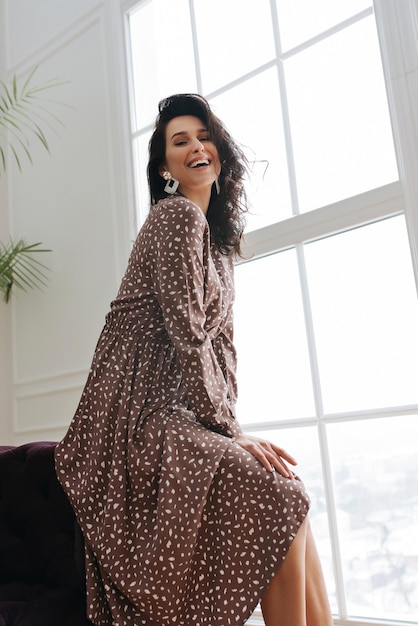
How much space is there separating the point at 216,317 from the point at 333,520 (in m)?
0.80

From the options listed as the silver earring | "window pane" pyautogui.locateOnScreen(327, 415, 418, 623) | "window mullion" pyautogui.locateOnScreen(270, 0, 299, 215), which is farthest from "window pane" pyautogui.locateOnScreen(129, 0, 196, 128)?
"window pane" pyautogui.locateOnScreen(327, 415, 418, 623)

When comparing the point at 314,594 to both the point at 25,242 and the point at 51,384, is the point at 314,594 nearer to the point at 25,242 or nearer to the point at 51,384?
the point at 51,384

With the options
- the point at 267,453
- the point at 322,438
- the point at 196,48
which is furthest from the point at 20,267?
the point at 267,453

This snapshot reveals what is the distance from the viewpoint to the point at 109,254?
2930mm

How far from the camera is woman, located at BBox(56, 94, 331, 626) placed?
1.38 m

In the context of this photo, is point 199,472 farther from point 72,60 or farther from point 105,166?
point 72,60

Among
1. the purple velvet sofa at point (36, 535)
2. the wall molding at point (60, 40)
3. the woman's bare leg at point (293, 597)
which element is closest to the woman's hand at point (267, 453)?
the woman's bare leg at point (293, 597)

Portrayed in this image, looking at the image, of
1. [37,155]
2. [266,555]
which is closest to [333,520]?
[266,555]

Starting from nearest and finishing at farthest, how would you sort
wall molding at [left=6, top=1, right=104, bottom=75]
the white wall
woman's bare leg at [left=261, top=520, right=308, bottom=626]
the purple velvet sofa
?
woman's bare leg at [left=261, top=520, right=308, bottom=626] → the purple velvet sofa → the white wall → wall molding at [left=6, top=1, right=104, bottom=75]

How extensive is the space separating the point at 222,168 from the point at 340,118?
466 millimetres

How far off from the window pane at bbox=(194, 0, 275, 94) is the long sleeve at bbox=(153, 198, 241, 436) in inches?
42.0

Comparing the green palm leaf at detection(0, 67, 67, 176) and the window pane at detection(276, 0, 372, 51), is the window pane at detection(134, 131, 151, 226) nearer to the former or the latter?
the green palm leaf at detection(0, 67, 67, 176)

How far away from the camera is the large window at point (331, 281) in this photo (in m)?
2.00

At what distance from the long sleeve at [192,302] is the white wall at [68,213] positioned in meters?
1.15
